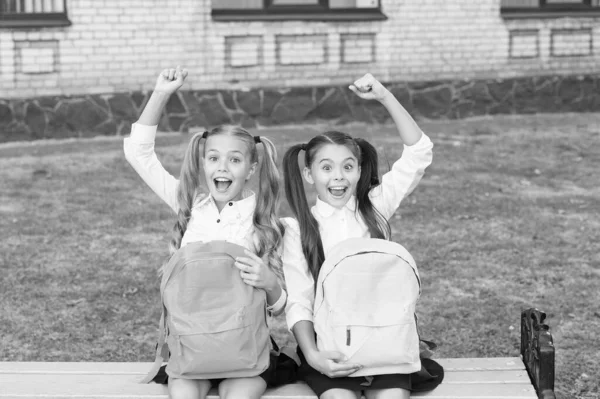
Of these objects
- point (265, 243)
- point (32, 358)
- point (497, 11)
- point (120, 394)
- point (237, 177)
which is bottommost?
point (32, 358)

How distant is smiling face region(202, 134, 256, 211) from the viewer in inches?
162

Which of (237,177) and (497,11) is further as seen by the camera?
(497,11)

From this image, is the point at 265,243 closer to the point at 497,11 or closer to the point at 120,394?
the point at 120,394

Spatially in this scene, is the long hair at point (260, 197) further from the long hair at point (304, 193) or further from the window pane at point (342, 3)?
the window pane at point (342, 3)

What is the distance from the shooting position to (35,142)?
1246 cm

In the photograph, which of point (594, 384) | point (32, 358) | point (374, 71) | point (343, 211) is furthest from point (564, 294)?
point (374, 71)

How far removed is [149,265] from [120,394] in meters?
3.42

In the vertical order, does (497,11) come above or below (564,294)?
above

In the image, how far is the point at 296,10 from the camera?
13320 millimetres

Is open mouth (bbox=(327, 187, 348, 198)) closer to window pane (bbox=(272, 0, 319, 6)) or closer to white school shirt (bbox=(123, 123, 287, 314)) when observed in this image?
white school shirt (bbox=(123, 123, 287, 314))

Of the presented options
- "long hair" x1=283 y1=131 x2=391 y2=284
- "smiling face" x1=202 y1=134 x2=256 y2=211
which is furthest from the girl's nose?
"smiling face" x1=202 y1=134 x2=256 y2=211

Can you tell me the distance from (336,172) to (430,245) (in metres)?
3.62

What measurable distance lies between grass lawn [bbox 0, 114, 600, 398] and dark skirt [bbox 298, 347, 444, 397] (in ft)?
4.42

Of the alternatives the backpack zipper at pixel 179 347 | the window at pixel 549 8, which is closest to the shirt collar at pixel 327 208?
the backpack zipper at pixel 179 347
